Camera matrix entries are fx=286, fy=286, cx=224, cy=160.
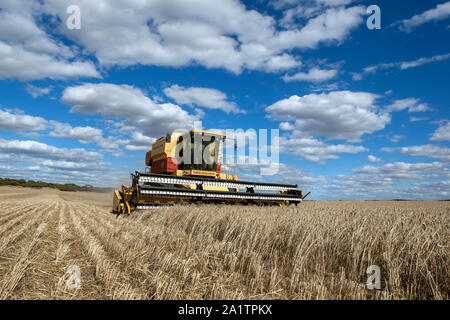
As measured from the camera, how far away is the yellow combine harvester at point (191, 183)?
10056 mm

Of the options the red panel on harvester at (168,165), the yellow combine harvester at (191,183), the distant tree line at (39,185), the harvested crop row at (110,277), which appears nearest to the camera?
the harvested crop row at (110,277)

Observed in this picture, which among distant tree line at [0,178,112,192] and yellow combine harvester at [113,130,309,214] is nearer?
yellow combine harvester at [113,130,309,214]

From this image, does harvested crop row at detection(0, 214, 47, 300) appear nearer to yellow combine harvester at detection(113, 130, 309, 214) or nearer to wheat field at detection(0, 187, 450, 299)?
wheat field at detection(0, 187, 450, 299)

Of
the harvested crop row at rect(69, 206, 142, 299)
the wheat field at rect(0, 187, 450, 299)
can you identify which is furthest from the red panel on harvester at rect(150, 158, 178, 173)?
the harvested crop row at rect(69, 206, 142, 299)

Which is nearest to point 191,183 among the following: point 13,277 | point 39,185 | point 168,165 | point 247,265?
point 168,165

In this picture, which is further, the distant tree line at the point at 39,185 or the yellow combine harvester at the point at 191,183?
the distant tree line at the point at 39,185

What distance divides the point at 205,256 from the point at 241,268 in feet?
1.95

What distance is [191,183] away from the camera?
11.0 m

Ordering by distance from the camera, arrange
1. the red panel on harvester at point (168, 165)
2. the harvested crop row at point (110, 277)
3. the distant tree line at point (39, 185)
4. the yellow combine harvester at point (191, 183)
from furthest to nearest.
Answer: the distant tree line at point (39, 185), the red panel on harvester at point (168, 165), the yellow combine harvester at point (191, 183), the harvested crop row at point (110, 277)

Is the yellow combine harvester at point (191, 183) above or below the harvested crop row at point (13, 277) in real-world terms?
above

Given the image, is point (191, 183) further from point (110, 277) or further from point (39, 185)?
point (39, 185)

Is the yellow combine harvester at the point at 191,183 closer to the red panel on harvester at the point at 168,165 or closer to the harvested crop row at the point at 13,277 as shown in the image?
the red panel on harvester at the point at 168,165

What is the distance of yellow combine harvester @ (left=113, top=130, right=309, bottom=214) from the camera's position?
10.1 metres

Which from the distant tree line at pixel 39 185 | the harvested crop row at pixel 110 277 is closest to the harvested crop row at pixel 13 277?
the harvested crop row at pixel 110 277
